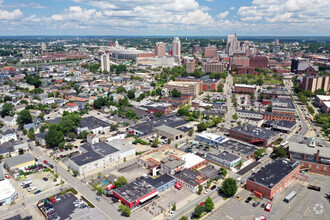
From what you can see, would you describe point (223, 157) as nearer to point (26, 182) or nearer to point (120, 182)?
point (120, 182)

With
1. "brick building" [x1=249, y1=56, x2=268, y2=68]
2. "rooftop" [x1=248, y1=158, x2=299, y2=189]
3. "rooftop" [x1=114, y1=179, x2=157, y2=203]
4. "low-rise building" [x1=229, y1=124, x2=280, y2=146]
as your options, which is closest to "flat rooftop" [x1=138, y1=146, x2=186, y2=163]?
"rooftop" [x1=114, y1=179, x2=157, y2=203]

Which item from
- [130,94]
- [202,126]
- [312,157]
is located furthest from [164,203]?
[130,94]

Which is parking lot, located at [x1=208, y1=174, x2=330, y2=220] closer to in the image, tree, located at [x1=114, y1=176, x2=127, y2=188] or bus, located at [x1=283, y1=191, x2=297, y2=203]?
bus, located at [x1=283, y1=191, x2=297, y2=203]

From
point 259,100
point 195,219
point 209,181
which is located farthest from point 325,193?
point 259,100

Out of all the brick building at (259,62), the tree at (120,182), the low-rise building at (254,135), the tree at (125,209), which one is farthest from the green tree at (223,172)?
the brick building at (259,62)

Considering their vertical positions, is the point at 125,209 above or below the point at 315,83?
below
